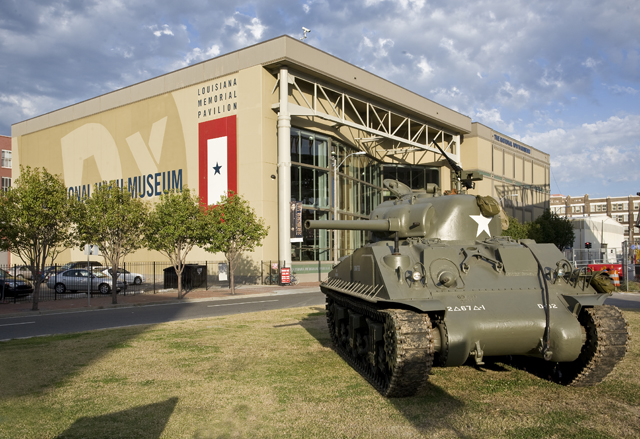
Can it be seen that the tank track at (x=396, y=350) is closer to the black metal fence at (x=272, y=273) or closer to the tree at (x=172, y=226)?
the tree at (x=172, y=226)

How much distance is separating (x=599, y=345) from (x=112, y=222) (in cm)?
2022

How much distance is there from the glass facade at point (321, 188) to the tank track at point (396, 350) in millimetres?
25722

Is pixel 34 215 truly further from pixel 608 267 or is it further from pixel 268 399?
pixel 608 267

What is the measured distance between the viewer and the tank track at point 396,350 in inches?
266

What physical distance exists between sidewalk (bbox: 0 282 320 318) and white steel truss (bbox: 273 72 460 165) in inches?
429

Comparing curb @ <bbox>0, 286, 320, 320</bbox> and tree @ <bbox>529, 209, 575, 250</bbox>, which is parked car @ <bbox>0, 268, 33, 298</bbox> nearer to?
curb @ <bbox>0, 286, 320, 320</bbox>

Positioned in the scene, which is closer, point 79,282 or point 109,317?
point 109,317

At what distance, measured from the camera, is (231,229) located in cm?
2867

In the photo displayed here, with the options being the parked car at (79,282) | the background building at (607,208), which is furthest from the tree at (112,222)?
the background building at (607,208)

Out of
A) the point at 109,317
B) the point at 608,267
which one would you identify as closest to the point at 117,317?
the point at 109,317

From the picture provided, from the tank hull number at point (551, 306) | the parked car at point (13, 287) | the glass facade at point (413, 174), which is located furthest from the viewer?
the glass facade at point (413, 174)

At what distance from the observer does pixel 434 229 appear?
31.0 ft

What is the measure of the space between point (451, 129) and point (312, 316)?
38.0 meters

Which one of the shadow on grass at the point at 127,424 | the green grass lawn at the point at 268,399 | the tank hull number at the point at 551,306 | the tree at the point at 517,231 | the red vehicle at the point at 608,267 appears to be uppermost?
the tree at the point at 517,231
